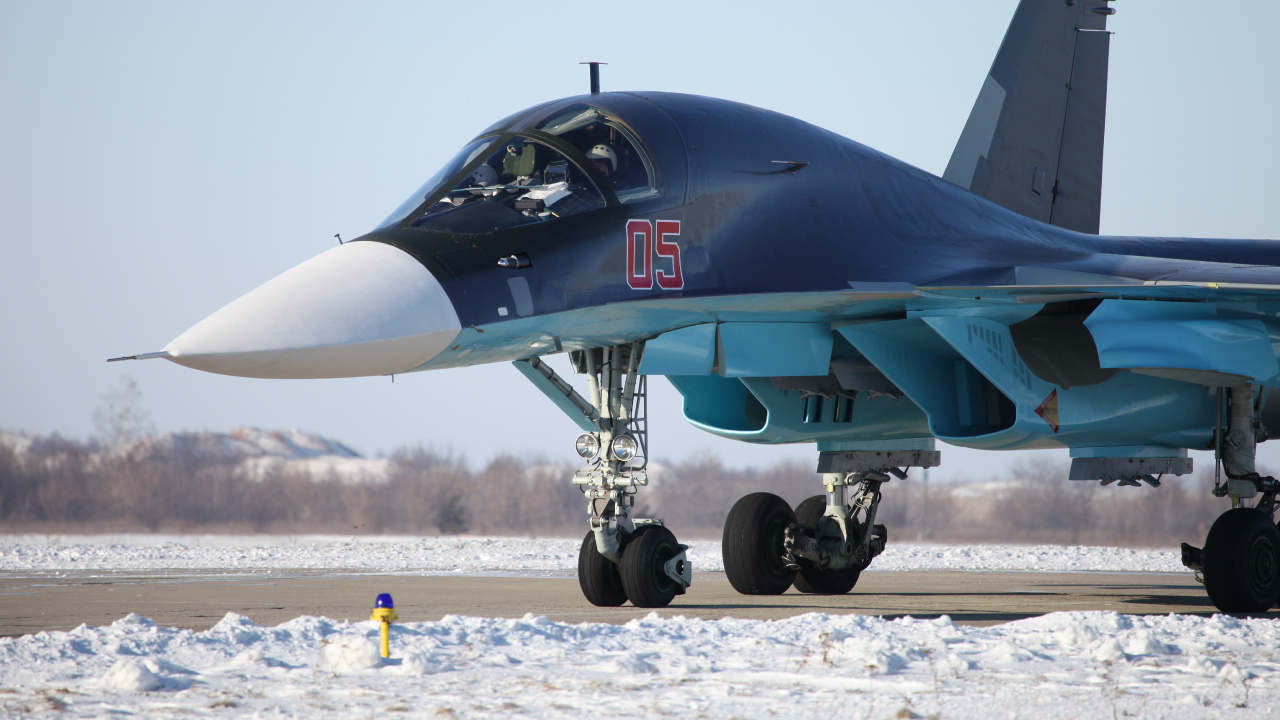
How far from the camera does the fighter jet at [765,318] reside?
6.52 metres

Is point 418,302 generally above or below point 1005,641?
above

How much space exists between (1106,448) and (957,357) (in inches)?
62.0

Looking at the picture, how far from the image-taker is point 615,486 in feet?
25.8

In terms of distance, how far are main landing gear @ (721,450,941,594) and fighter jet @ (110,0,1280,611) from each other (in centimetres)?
3

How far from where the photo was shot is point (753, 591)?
1012cm

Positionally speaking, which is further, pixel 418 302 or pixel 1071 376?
pixel 1071 376

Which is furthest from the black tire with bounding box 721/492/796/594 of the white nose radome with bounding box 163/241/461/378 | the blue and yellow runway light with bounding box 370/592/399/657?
the blue and yellow runway light with bounding box 370/592/399/657

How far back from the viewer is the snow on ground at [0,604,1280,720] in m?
4.11

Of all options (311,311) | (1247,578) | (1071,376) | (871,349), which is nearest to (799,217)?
(871,349)

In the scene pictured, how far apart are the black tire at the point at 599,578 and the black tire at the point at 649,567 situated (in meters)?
0.09

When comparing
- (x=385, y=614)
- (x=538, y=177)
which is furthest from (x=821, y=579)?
(x=385, y=614)

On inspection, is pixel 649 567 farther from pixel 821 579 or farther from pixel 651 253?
pixel 821 579

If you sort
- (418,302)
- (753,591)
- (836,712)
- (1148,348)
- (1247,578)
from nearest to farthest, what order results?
1. (836,712)
2. (418,302)
3. (1148,348)
4. (1247,578)
5. (753,591)

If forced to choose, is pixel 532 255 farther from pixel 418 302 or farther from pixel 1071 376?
pixel 1071 376
